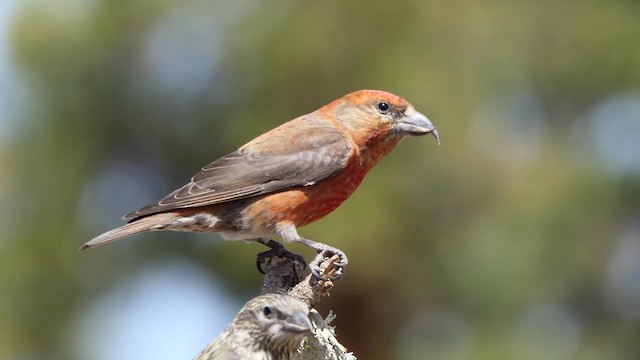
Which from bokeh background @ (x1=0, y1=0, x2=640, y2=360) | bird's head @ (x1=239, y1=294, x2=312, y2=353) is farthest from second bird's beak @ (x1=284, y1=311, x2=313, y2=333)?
bokeh background @ (x1=0, y1=0, x2=640, y2=360)

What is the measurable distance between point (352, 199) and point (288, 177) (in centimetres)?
439

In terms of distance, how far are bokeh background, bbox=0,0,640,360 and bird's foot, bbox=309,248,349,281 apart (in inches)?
201

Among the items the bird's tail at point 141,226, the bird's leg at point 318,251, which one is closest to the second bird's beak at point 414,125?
the bird's leg at point 318,251

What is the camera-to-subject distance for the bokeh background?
11.3 metres

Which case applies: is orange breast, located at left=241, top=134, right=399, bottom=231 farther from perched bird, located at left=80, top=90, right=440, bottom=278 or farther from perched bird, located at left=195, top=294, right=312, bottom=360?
perched bird, located at left=195, top=294, right=312, bottom=360

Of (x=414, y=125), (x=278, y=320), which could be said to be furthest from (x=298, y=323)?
(x=414, y=125)

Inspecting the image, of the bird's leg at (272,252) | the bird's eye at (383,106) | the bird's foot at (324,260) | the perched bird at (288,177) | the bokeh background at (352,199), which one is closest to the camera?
the bird's foot at (324,260)

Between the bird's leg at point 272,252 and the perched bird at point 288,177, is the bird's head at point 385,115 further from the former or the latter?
the bird's leg at point 272,252

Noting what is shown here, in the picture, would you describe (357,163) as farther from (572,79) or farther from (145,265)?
(572,79)

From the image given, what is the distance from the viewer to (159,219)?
6008mm

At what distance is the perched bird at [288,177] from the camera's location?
20.2 ft

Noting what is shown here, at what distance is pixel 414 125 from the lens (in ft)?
21.4

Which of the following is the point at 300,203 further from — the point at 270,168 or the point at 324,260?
the point at 324,260

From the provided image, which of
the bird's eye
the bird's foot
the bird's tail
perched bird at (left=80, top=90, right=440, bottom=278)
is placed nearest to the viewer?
the bird's foot
